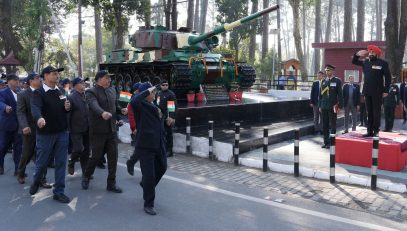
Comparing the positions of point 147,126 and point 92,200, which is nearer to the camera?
point 147,126

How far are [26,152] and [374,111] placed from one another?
666 cm

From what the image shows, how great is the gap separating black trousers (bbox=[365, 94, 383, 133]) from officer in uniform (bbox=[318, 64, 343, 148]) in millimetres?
1407

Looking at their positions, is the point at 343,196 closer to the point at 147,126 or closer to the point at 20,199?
the point at 147,126

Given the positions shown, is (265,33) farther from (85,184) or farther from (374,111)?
(85,184)

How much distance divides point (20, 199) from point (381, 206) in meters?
5.24

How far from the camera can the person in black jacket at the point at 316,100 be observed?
12.3 meters

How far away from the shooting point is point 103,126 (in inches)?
275

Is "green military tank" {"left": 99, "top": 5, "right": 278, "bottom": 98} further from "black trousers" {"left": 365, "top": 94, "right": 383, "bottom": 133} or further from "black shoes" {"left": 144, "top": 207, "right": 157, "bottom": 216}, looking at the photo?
"black shoes" {"left": 144, "top": 207, "right": 157, "bottom": 216}

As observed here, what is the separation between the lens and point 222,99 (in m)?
16.7

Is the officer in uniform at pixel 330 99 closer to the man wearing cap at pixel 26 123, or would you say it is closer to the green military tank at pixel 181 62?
the green military tank at pixel 181 62

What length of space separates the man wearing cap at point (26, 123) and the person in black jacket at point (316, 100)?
7336 millimetres

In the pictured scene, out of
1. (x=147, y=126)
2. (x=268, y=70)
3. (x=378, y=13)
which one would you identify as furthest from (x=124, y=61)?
(x=378, y=13)

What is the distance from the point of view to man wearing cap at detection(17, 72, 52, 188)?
24.3 feet

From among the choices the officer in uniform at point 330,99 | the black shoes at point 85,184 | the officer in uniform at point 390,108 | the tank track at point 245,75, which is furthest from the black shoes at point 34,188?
the tank track at point 245,75
